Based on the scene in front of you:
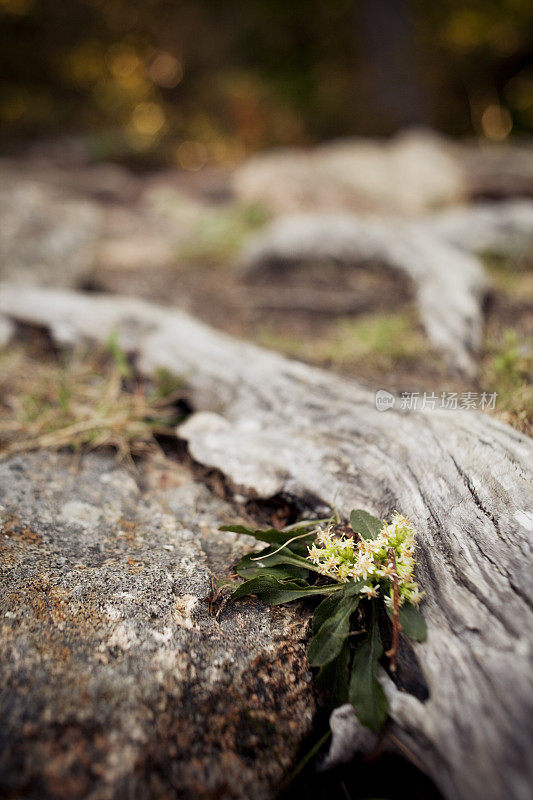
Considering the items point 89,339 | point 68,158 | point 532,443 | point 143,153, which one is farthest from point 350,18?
point 532,443

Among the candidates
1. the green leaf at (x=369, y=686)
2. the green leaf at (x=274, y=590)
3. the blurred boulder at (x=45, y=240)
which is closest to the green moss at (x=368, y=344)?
the green leaf at (x=274, y=590)

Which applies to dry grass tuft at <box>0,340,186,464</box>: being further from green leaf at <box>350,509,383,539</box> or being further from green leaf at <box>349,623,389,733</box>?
green leaf at <box>349,623,389,733</box>

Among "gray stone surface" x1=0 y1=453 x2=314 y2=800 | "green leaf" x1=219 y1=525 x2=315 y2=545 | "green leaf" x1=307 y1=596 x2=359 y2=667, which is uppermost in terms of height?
"green leaf" x1=307 y1=596 x2=359 y2=667

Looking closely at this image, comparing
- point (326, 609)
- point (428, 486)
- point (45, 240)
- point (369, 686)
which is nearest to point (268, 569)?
point (326, 609)

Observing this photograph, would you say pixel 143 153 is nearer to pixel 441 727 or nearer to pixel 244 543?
pixel 244 543

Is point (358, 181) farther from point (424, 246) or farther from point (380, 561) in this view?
point (380, 561)

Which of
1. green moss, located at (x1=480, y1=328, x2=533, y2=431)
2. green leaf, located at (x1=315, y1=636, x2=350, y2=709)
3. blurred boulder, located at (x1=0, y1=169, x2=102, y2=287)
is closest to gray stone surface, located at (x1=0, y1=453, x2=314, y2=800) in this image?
green leaf, located at (x1=315, y1=636, x2=350, y2=709)
